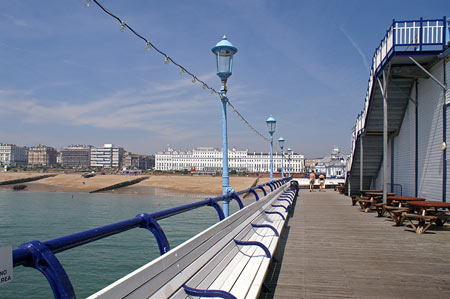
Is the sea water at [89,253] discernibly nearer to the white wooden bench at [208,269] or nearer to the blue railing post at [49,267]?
the white wooden bench at [208,269]

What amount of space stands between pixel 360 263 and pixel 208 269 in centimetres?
365

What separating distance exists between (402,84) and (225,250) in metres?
13.5

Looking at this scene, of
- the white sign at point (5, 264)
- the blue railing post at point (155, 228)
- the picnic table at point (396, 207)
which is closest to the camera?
the white sign at point (5, 264)

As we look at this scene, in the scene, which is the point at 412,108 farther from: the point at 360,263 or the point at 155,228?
the point at 155,228

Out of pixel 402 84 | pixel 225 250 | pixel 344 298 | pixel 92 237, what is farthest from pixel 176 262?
pixel 402 84

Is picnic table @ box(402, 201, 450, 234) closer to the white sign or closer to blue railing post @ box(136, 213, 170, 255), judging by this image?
blue railing post @ box(136, 213, 170, 255)

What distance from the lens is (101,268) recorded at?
44.9ft

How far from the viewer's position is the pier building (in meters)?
11.9

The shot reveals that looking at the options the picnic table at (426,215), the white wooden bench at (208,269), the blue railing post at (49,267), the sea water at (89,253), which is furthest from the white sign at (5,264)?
the sea water at (89,253)

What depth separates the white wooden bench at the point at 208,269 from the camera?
6.90ft

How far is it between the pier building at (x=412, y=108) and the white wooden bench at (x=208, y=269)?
8994mm

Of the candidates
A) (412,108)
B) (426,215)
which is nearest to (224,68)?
(426,215)

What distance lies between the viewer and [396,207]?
454 inches

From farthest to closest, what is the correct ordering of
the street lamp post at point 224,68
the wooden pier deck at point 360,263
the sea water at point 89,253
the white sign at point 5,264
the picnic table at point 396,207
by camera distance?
the sea water at point 89,253
the picnic table at point 396,207
the street lamp post at point 224,68
the wooden pier deck at point 360,263
the white sign at point 5,264
